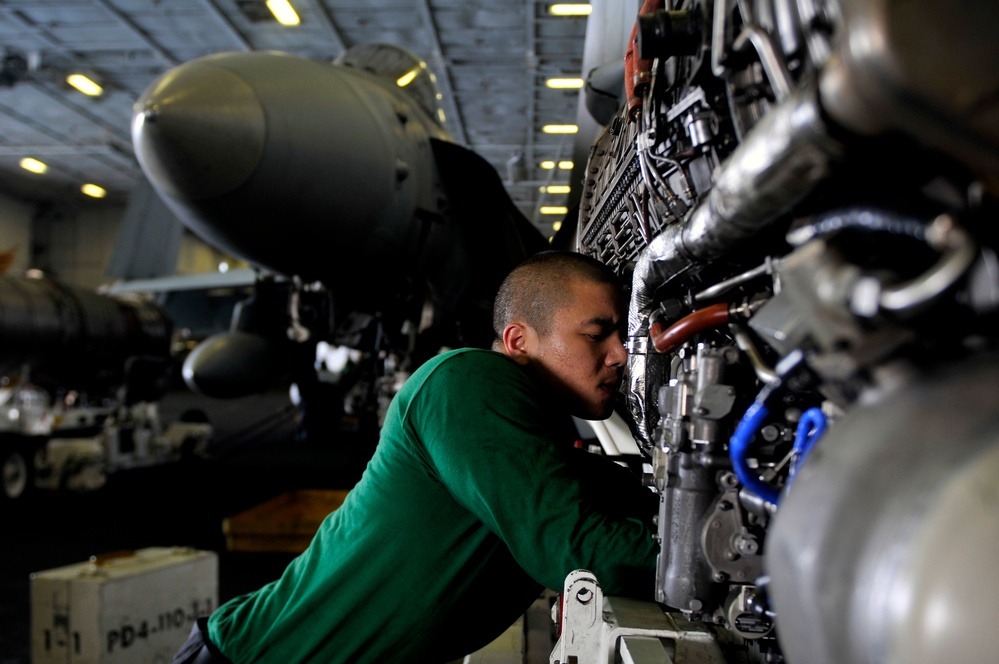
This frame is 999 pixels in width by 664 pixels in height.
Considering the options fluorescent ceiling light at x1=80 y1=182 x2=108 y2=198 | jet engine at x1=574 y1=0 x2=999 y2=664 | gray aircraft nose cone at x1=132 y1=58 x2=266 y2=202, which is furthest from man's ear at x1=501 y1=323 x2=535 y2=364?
fluorescent ceiling light at x1=80 y1=182 x2=108 y2=198

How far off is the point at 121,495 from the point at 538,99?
7.64 meters

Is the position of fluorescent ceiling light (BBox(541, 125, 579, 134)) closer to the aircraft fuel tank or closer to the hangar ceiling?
the hangar ceiling

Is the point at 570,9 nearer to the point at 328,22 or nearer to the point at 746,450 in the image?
the point at 328,22

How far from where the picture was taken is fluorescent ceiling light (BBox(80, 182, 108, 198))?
54.1 ft

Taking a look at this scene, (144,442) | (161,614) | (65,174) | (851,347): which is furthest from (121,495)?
(65,174)

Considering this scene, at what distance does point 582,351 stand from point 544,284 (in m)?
0.16

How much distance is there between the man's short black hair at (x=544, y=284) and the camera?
1.49m

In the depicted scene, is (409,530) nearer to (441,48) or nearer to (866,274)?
(866,274)

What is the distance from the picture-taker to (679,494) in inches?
41.4

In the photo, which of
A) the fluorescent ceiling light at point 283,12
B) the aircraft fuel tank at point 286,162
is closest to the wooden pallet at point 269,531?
the aircraft fuel tank at point 286,162

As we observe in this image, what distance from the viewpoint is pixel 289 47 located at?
31.3 ft

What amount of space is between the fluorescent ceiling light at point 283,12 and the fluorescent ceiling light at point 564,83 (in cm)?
342

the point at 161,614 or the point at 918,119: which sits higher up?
the point at 918,119

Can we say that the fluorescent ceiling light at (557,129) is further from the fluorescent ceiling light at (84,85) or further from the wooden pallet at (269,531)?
the wooden pallet at (269,531)
